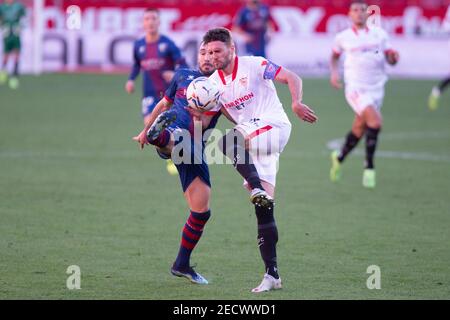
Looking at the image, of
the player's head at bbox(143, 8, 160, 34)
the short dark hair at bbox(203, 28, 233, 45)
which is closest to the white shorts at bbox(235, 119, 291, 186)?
the short dark hair at bbox(203, 28, 233, 45)

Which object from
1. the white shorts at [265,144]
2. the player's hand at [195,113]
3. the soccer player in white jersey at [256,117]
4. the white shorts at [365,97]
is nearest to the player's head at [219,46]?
the soccer player in white jersey at [256,117]

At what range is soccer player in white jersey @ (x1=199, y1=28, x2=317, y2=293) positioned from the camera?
7820 mm

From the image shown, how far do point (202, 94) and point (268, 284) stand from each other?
152 cm

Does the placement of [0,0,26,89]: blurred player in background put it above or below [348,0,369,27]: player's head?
above

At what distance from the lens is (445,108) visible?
80.9 feet

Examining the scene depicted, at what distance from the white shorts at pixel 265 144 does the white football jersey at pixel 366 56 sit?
20.0 feet

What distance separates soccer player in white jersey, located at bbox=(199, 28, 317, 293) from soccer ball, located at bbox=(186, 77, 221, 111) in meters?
0.23

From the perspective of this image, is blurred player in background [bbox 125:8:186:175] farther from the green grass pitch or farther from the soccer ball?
the soccer ball

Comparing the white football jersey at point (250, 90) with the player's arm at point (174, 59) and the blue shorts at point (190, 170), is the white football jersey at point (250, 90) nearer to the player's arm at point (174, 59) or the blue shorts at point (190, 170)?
the blue shorts at point (190, 170)

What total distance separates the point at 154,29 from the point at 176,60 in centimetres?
55

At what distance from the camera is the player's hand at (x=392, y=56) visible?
44.9 ft

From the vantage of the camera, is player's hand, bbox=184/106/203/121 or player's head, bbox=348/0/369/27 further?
player's head, bbox=348/0/369/27
